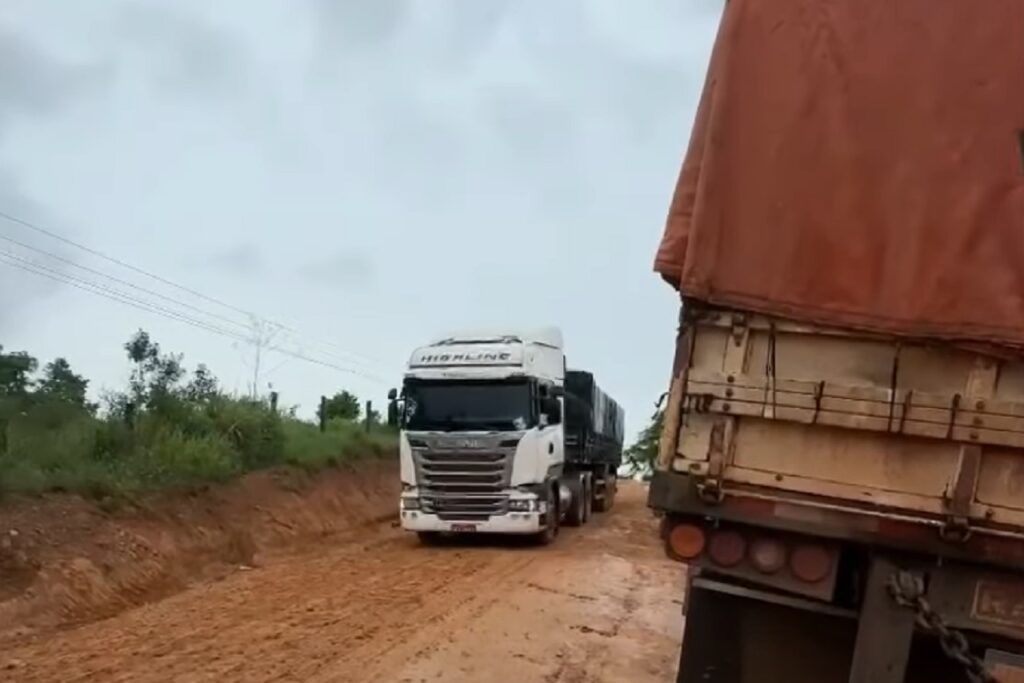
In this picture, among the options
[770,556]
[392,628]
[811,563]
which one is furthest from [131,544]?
[811,563]

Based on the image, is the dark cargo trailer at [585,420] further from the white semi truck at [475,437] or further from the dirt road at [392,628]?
the dirt road at [392,628]

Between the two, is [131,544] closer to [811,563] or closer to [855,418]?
[811,563]

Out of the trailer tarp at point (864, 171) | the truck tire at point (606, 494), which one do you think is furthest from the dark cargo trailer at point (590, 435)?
the trailer tarp at point (864, 171)

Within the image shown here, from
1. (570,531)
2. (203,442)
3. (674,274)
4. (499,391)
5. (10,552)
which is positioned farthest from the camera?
(570,531)

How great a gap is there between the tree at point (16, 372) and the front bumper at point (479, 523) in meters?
8.62

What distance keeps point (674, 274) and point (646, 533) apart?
23135 millimetres

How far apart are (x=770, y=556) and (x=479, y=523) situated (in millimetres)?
16057

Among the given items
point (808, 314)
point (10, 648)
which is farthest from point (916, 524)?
point (10, 648)

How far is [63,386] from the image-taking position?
27.4 m

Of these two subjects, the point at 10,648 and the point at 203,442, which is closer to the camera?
the point at 10,648

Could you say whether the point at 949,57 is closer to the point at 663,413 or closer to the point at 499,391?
the point at 663,413

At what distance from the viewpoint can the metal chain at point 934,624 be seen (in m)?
4.24

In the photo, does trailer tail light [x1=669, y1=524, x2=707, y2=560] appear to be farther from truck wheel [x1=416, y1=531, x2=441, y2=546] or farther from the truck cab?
truck wheel [x1=416, y1=531, x2=441, y2=546]

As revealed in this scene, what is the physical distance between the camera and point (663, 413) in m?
4.95
